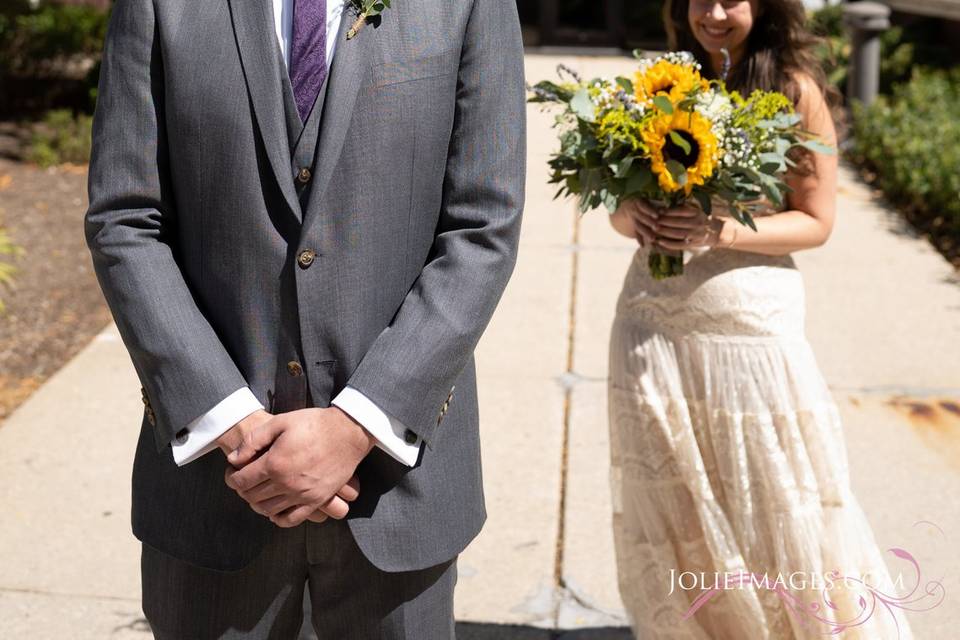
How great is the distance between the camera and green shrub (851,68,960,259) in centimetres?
781

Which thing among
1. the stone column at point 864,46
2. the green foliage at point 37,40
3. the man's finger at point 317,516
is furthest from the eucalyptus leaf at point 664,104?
the green foliage at point 37,40

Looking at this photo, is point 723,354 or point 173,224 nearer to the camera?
point 173,224

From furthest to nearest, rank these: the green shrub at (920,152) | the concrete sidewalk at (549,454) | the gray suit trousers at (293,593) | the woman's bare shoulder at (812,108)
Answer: the green shrub at (920,152) < the concrete sidewalk at (549,454) < the woman's bare shoulder at (812,108) < the gray suit trousers at (293,593)

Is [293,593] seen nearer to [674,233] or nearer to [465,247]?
[465,247]

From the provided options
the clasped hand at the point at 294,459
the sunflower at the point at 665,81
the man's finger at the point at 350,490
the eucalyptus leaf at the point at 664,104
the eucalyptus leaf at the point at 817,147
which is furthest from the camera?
the eucalyptus leaf at the point at 817,147

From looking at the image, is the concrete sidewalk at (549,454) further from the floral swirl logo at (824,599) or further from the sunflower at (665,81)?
the sunflower at (665,81)

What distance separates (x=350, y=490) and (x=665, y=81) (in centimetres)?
143

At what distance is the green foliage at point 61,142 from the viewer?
9.14 m

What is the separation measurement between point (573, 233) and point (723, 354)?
15.1 feet

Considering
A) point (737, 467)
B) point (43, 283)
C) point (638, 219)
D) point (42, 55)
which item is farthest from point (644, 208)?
point (42, 55)

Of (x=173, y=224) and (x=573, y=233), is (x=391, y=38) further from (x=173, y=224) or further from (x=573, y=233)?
(x=573, y=233)

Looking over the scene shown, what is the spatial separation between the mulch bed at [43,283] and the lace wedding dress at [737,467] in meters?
3.28

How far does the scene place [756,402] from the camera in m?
3.03

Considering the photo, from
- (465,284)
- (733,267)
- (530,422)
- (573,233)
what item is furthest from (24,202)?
(465,284)
